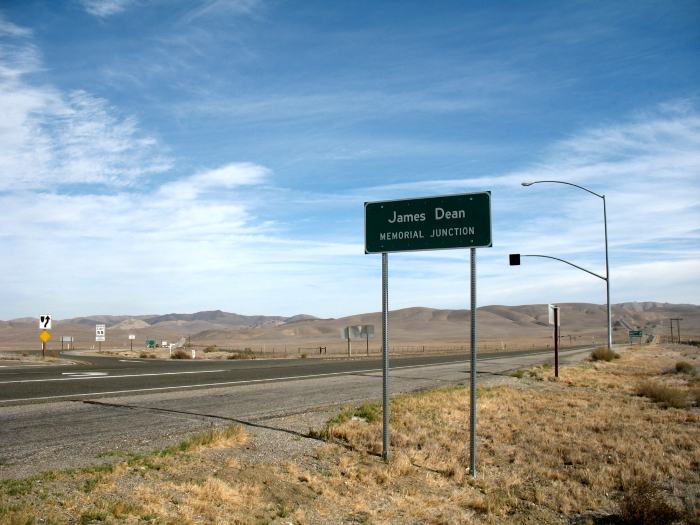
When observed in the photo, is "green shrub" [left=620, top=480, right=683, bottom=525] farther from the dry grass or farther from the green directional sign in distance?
the green directional sign in distance

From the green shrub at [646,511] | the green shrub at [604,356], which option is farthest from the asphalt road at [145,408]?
the green shrub at [604,356]

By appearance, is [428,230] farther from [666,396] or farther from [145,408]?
[666,396]

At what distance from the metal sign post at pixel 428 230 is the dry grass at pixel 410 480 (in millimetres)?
868

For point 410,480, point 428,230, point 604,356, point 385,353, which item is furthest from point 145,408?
point 604,356

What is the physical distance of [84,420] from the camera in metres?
11.6

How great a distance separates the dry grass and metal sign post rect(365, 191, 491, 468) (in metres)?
0.87

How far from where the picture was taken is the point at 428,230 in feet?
29.3

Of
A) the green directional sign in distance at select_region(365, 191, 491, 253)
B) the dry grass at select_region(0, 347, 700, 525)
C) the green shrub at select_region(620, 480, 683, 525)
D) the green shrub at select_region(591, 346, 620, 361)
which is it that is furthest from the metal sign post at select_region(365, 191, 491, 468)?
the green shrub at select_region(591, 346, 620, 361)

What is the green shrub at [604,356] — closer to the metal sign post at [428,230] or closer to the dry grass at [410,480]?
the dry grass at [410,480]

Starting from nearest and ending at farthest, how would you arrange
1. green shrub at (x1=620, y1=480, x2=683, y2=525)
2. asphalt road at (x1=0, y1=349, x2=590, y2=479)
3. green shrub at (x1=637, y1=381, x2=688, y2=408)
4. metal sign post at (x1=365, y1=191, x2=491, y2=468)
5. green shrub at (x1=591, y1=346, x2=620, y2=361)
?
green shrub at (x1=620, y1=480, x2=683, y2=525), metal sign post at (x1=365, y1=191, x2=491, y2=468), asphalt road at (x1=0, y1=349, x2=590, y2=479), green shrub at (x1=637, y1=381, x2=688, y2=408), green shrub at (x1=591, y1=346, x2=620, y2=361)

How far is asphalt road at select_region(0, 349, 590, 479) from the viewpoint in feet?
29.8

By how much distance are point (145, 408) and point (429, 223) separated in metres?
7.98

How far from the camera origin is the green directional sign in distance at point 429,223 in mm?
8539

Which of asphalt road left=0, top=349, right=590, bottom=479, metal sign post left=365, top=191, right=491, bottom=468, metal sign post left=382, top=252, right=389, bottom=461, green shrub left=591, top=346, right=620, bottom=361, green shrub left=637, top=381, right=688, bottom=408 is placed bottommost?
green shrub left=591, top=346, right=620, bottom=361
